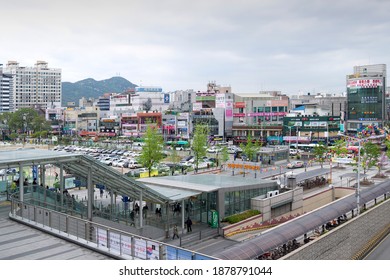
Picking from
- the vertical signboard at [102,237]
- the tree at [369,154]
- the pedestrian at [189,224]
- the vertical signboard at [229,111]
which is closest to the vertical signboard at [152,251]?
the vertical signboard at [102,237]

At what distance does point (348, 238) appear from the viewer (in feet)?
46.4

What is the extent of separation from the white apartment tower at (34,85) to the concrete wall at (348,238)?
105m

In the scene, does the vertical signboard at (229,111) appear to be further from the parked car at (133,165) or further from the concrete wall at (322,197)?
the concrete wall at (322,197)

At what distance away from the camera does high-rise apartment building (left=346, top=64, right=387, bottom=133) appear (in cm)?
5866

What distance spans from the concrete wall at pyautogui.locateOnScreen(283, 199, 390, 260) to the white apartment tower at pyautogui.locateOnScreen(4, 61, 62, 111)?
344 feet

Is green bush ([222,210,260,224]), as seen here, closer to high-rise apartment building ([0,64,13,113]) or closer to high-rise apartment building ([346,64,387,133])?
high-rise apartment building ([346,64,387,133])

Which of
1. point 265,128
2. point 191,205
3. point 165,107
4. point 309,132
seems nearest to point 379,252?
point 191,205

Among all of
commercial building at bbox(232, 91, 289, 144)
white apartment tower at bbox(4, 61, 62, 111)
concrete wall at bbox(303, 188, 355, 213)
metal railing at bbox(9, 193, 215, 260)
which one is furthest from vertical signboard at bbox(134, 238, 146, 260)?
white apartment tower at bbox(4, 61, 62, 111)

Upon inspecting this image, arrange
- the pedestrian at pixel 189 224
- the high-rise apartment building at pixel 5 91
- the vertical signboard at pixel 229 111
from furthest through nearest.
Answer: the high-rise apartment building at pixel 5 91 < the vertical signboard at pixel 229 111 < the pedestrian at pixel 189 224

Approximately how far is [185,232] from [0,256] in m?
→ 8.58

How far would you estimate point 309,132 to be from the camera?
50.5m

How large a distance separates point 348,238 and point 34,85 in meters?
114

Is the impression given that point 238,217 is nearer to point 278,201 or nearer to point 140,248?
point 278,201

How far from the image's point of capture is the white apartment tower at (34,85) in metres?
113
